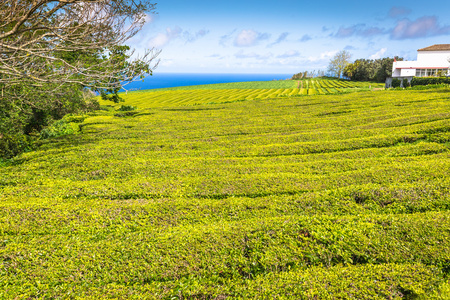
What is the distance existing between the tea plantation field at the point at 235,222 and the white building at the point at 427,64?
5686cm

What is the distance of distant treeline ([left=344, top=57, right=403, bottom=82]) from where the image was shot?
83.4 metres

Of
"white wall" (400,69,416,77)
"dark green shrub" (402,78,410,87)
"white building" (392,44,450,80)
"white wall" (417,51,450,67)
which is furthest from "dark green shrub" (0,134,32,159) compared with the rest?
"white wall" (417,51,450,67)

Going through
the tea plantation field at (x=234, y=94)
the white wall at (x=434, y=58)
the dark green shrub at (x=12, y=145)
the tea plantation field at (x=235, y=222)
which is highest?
the white wall at (x=434, y=58)

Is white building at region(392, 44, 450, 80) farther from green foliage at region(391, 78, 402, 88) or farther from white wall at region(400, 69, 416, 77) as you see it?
green foliage at region(391, 78, 402, 88)

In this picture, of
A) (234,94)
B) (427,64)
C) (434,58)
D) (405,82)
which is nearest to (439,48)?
(434,58)

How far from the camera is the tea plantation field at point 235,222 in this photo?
18.8 ft

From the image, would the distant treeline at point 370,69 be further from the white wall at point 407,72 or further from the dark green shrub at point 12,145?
the dark green shrub at point 12,145

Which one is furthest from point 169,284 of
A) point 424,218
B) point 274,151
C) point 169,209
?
point 274,151

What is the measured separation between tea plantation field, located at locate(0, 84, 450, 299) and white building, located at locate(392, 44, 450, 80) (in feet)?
187

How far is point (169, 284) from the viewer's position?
229 inches

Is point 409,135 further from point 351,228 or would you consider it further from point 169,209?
point 169,209

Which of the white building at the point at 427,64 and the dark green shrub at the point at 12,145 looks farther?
the white building at the point at 427,64

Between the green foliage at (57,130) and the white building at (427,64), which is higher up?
the white building at (427,64)

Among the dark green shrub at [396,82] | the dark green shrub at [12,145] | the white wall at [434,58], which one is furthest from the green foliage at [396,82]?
the dark green shrub at [12,145]
